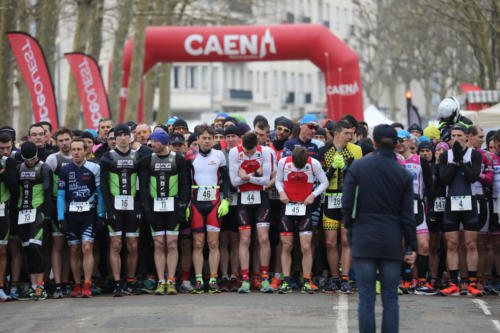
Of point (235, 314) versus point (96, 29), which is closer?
point (235, 314)

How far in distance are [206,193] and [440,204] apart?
10.1ft

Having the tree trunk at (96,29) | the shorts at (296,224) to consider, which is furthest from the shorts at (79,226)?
the tree trunk at (96,29)

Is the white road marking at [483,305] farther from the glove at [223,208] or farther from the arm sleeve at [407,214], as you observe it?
the glove at [223,208]

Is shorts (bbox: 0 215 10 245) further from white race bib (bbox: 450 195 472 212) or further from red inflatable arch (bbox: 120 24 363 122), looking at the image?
red inflatable arch (bbox: 120 24 363 122)

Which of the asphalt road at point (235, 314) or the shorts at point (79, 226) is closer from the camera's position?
the asphalt road at point (235, 314)

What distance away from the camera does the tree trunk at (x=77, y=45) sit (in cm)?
2655

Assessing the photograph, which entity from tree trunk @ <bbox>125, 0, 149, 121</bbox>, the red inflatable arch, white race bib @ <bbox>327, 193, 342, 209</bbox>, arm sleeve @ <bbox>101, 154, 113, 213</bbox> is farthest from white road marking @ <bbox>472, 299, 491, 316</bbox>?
tree trunk @ <bbox>125, 0, 149, 121</bbox>

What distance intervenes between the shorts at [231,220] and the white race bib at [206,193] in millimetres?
408

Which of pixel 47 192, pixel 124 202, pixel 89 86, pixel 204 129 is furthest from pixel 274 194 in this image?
pixel 89 86

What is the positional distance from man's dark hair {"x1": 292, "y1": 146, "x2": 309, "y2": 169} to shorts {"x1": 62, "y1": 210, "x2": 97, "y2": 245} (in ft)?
8.87

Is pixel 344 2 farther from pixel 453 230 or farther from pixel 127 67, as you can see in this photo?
pixel 453 230

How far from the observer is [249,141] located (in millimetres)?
12875

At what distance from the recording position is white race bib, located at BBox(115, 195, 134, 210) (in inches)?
501

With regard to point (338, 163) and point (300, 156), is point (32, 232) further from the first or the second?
point (338, 163)
